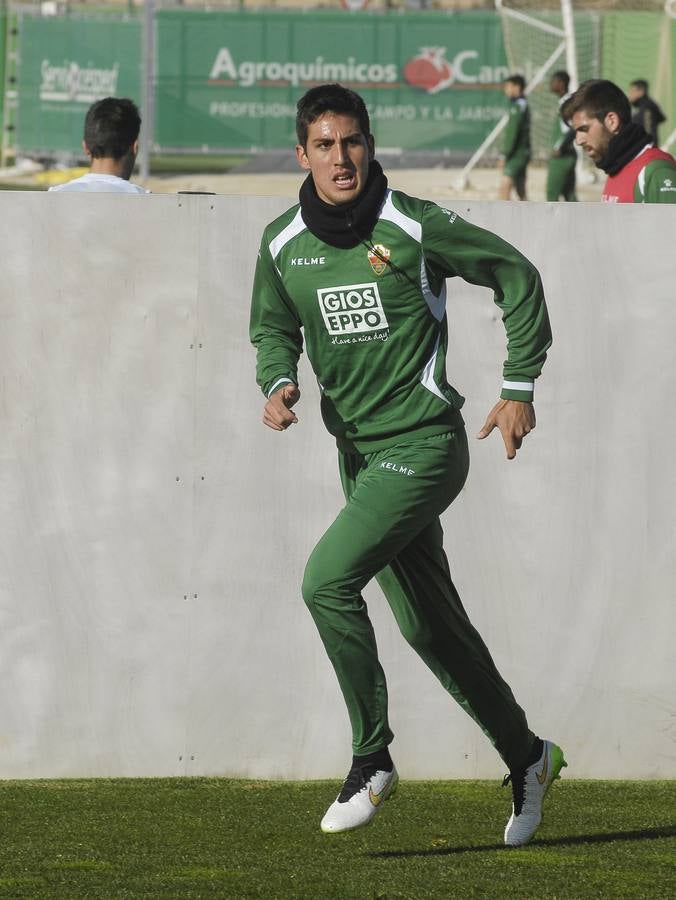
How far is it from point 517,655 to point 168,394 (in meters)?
1.62

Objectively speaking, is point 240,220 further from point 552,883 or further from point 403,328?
point 552,883

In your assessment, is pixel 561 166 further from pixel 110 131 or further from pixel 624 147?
pixel 110 131

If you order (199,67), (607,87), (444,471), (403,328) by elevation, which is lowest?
(444,471)

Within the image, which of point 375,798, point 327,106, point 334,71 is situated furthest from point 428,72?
point 375,798

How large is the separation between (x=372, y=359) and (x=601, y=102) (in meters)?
2.69

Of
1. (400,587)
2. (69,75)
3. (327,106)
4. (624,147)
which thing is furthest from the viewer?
(69,75)

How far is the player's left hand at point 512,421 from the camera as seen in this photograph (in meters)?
4.53

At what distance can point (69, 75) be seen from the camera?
26.6 metres

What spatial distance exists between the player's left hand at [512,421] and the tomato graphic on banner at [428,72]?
75.4ft

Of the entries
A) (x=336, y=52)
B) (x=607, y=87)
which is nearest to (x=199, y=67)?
(x=336, y=52)

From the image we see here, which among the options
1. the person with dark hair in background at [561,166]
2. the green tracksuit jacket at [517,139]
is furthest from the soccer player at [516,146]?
the person with dark hair in background at [561,166]

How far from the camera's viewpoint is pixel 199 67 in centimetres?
2669

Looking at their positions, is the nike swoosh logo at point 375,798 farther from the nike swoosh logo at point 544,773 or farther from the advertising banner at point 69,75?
the advertising banner at point 69,75

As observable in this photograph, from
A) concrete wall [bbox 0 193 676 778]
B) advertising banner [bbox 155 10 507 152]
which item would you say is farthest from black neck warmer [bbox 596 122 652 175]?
advertising banner [bbox 155 10 507 152]
